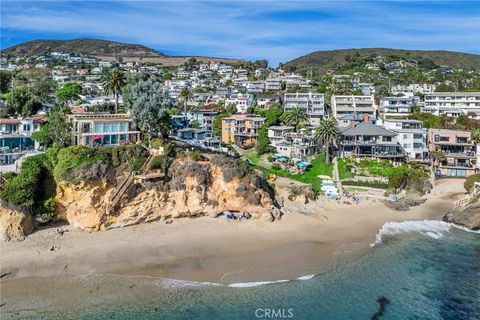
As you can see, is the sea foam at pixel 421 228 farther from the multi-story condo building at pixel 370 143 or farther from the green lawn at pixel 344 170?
the multi-story condo building at pixel 370 143

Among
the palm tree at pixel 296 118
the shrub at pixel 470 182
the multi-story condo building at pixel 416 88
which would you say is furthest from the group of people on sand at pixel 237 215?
the multi-story condo building at pixel 416 88

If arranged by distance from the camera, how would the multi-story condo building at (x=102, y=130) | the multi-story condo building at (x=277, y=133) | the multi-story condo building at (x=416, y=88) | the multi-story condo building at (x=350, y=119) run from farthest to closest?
the multi-story condo building at (x=416, y=88) < the multi-story condo building at (x=350, y=119) < the multi-story condo building at (x=277, y=133) < the multi-story condo building at (x=102, y=130)

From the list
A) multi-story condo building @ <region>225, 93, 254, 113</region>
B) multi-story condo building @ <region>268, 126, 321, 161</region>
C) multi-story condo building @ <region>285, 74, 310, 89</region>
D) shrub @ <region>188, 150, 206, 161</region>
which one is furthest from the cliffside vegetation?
multi-story condo building @ <region>285, 74, 310, 89</region>

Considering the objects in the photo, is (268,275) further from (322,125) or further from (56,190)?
(322,125)

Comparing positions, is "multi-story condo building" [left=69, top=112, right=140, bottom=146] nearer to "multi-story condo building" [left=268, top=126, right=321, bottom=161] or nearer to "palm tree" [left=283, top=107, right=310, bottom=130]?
"multi-story condo building" [left=268, top=126, right=321, bottom=161]

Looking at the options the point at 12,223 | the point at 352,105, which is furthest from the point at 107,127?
the point at 352,105
